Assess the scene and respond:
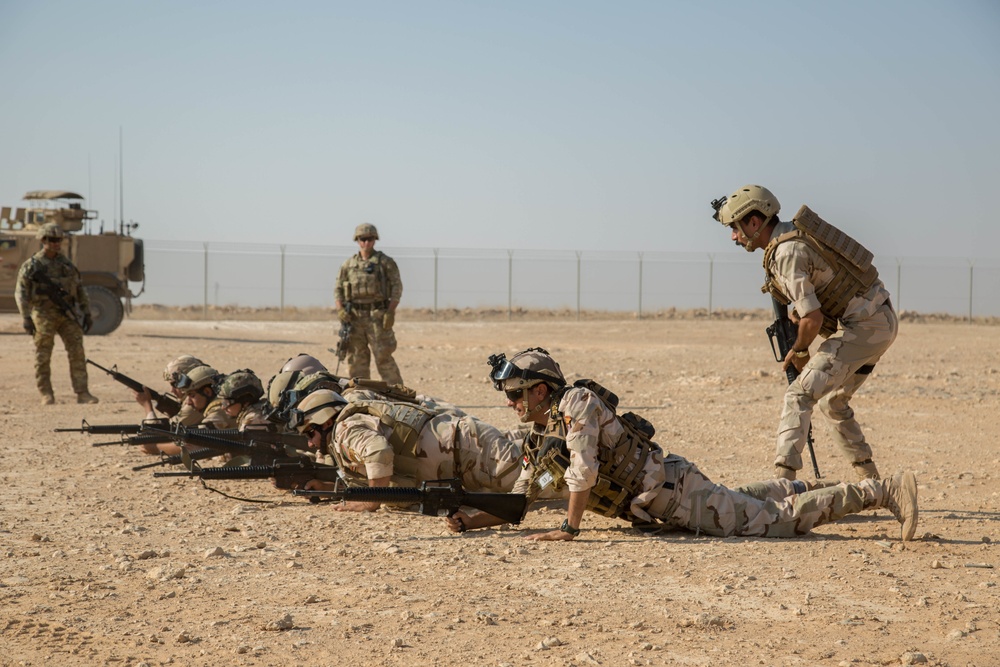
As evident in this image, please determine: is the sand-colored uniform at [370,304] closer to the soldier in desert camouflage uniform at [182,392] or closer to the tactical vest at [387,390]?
the soldier in desert camouflage uniform at [182,392]

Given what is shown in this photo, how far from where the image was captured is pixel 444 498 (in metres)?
5.46

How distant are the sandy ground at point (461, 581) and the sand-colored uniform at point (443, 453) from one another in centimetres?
29

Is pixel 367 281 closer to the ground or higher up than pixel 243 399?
higher up

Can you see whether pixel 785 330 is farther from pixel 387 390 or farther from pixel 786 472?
pixel 387 390

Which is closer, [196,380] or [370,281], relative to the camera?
[196,380]

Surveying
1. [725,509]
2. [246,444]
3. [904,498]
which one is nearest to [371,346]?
[246,444]

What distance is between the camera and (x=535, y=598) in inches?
171

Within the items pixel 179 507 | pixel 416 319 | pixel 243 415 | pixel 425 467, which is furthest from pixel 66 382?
pixel 416 319

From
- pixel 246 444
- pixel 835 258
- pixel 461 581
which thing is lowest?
pixel 461 581

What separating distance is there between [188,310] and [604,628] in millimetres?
33387

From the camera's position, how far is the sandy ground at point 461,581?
376 centimetres

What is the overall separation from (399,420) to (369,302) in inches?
212

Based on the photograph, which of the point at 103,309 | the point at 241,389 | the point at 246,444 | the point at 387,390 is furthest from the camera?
the point at 103,309

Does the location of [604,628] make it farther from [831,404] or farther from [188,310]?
[188,310]
